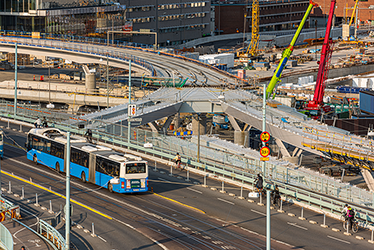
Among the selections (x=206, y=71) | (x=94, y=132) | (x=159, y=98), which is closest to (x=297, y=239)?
(x=94, y=132)

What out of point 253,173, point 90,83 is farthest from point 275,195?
point 90,83

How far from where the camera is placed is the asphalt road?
104ft

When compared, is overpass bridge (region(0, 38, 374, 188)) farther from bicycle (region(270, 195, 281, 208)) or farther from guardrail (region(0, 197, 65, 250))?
guardrail (region(0, 197, 65, 250))

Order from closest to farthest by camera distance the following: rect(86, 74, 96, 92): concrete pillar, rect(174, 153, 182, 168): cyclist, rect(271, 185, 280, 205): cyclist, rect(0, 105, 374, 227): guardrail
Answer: rect(0, 105, 374, 227): guardrail → rect(271, 185, 280, 205): cyclist → rect(174, 153, 182, 168): cyclist → rect(86, 74, 96, 92): concrete pillar

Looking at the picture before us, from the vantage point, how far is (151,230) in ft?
109

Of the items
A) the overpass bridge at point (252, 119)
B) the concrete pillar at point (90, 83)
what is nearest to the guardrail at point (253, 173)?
the overpass bridge at point (252, 119)

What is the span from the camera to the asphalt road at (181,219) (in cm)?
3156

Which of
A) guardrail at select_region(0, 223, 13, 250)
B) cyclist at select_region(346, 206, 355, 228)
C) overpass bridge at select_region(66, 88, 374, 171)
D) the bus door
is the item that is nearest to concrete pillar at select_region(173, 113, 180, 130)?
overpass bridge at select_region(66, 88, 374, 171)

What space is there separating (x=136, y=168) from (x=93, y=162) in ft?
12.9

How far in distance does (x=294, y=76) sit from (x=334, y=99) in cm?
4210

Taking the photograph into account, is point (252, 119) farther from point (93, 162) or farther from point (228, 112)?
point (93, 162)

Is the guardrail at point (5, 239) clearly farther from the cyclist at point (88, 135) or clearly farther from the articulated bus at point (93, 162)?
the cyclist at point (88, 135)

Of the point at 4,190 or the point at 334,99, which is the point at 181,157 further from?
the point at 334,99

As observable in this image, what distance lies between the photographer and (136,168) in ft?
129
